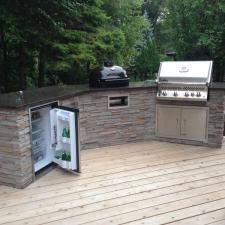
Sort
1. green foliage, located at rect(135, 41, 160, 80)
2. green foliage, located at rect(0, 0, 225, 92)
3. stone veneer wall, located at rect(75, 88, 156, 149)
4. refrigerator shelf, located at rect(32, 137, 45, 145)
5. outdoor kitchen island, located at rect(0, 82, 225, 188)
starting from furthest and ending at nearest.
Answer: green foliage, located at rect(135, 41, 160, 80) < green foliage, located at rect(0, 0, 225, 92) < stone veneer wall, located at rect(75, 88, 156, 149) < outdoor kitchen island, located at rect(0, 82, 225, 188) < refrigerator shelf, located at rect(32, 137, 45, 145)

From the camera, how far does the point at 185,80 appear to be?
471 cm

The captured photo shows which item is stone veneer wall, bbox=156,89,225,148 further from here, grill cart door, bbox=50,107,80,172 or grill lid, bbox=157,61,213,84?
grill cart door, bbox=50,107,80,172

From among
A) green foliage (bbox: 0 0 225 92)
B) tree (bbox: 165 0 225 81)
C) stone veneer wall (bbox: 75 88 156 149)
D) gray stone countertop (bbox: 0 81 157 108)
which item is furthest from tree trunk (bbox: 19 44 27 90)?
tree (bbox: 165 0 225 81)

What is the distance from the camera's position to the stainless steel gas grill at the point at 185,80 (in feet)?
15.1

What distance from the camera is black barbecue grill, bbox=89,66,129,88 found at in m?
4.79

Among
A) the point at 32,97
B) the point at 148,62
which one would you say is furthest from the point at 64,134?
the point at 148,62

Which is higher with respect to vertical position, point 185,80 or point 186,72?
point 186,72

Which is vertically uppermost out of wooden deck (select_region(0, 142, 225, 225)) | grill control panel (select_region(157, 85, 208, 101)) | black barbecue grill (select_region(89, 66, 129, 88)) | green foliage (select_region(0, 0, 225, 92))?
green foliage (select_region(0, 0, 225, 92))

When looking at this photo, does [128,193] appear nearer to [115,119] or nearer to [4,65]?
[115,119]

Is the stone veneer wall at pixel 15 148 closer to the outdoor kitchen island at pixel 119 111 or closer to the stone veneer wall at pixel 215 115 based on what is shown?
the outdoor kitchen island at pixel 119 111

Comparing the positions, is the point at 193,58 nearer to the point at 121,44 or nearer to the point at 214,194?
the point at 121,44

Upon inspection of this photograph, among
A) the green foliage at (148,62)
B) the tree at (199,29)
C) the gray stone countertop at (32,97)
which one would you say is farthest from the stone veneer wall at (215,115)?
the green foliage at (148,62)

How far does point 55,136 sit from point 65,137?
19 cm

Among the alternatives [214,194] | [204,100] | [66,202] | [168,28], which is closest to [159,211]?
[214,194]
